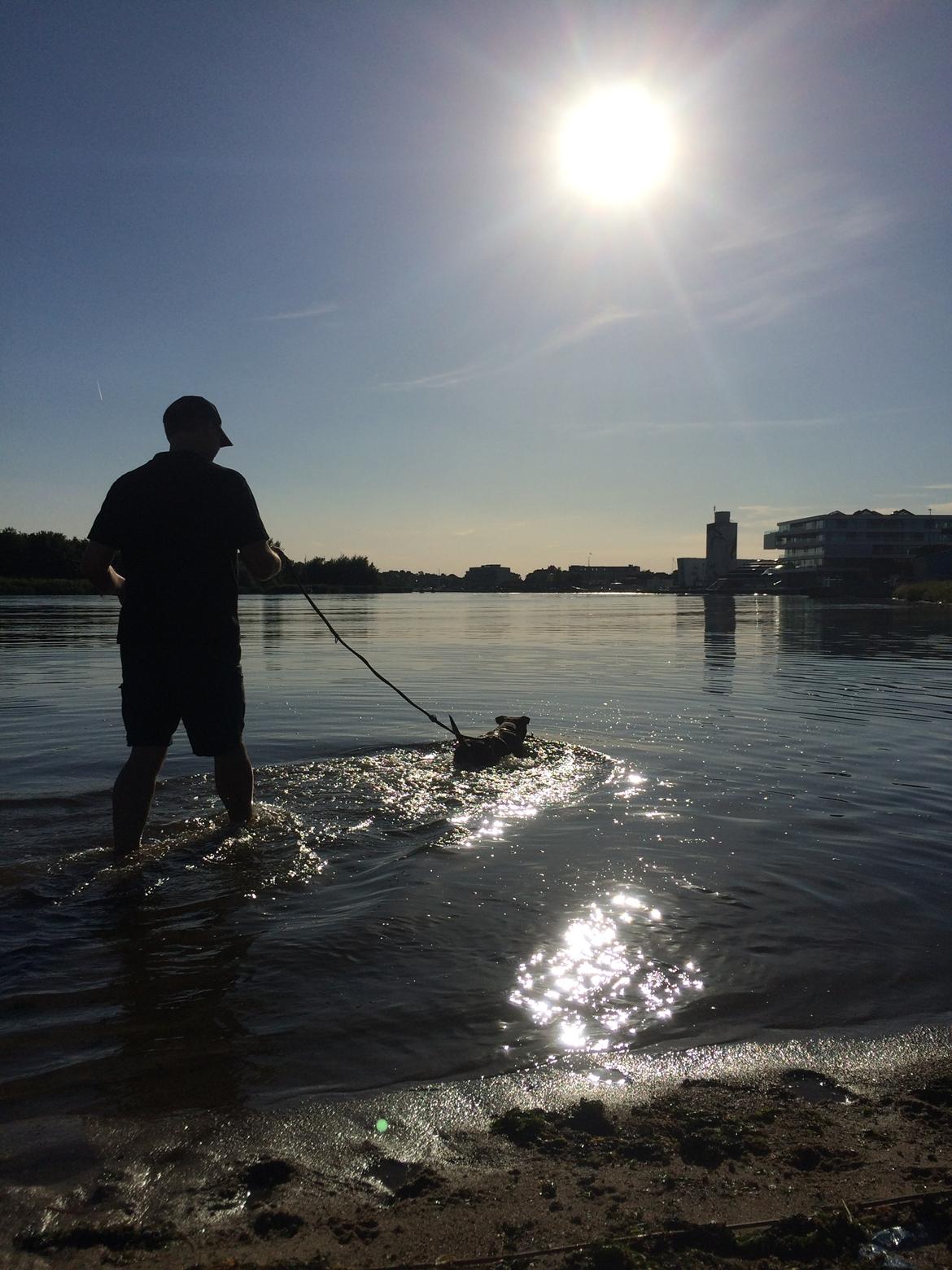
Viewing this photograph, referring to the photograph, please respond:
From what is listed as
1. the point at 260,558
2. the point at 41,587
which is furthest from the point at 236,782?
the point at 41,587

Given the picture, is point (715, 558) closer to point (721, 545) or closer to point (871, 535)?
point (721, 545)

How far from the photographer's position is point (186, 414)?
14.7 feet

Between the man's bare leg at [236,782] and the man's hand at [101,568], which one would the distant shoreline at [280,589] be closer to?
the man's bare leg at [236,782]

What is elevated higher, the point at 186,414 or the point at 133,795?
the point at 186,414

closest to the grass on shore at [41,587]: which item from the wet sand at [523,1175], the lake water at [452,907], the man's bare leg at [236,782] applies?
the lake water at [452,907]

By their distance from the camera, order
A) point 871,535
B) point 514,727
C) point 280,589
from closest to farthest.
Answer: point 514,727 < point 280,589 < point 871,535

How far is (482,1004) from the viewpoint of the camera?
276cm

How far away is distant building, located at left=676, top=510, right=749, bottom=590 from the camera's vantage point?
158m

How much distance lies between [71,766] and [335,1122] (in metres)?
5.50

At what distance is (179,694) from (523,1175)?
3063 mm

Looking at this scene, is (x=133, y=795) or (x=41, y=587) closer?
(x=133, y=795)

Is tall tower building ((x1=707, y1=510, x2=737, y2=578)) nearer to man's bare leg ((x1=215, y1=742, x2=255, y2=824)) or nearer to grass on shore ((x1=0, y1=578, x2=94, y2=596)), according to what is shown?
grass on shore ((x1=0, y1=578, x2=94, y2=596))

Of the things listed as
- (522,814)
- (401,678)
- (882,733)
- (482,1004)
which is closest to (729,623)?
(401,678)

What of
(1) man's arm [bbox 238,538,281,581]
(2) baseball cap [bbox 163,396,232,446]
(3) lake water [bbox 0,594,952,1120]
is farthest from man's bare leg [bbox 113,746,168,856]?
(2) baseball cap [bbox 163,396,232,446]
